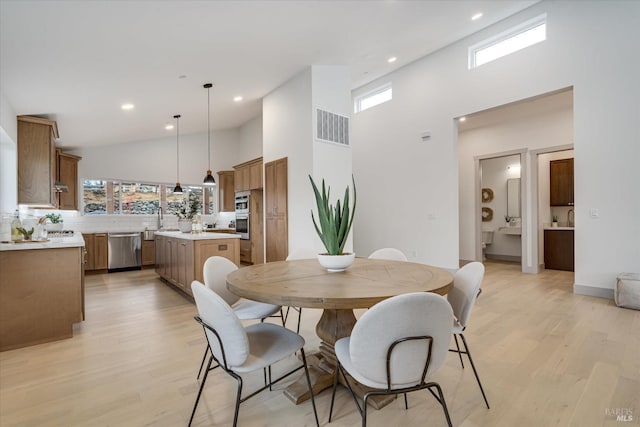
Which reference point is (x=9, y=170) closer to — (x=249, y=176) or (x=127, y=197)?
(x=127, y=197)

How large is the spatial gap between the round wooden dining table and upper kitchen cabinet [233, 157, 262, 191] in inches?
178

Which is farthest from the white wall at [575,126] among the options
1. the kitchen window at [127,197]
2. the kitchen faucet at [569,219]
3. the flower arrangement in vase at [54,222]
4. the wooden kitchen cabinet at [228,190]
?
the flower arrangement in vase at [54,222]

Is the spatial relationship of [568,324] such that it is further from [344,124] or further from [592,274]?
[344,124]

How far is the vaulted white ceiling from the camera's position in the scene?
105 inches

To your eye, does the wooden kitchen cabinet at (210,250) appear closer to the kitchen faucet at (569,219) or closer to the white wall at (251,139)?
the white wall at (251,139)

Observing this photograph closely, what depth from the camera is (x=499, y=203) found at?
745 centimetres

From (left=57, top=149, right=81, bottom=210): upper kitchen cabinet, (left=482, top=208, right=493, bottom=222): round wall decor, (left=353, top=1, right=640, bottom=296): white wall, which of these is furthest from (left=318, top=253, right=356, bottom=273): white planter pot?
(left=482, top=208, right=493, bottom=222): round wall decor

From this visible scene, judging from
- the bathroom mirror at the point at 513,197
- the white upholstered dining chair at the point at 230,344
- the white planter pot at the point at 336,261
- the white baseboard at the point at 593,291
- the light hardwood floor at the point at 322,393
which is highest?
the bathroom mirror at the point at 513,197

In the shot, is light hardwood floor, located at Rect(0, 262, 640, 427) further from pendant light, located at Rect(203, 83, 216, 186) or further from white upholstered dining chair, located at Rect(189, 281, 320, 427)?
pendant light, located at Rect(203, 83, 216, 186)

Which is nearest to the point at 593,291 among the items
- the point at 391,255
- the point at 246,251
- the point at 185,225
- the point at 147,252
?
the point at 391,255

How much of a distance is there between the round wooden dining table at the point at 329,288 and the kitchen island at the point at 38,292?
6.60ft

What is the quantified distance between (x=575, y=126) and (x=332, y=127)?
327cm

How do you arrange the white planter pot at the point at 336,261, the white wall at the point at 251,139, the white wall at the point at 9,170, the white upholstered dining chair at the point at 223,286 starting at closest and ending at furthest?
the white planter pot at the point at 336,261 < the white upholstered dining chair at the point at 223,286 < the white wall at the point at 9,170 < the white wall at the point at 251,139

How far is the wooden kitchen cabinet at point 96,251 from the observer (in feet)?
19.8
